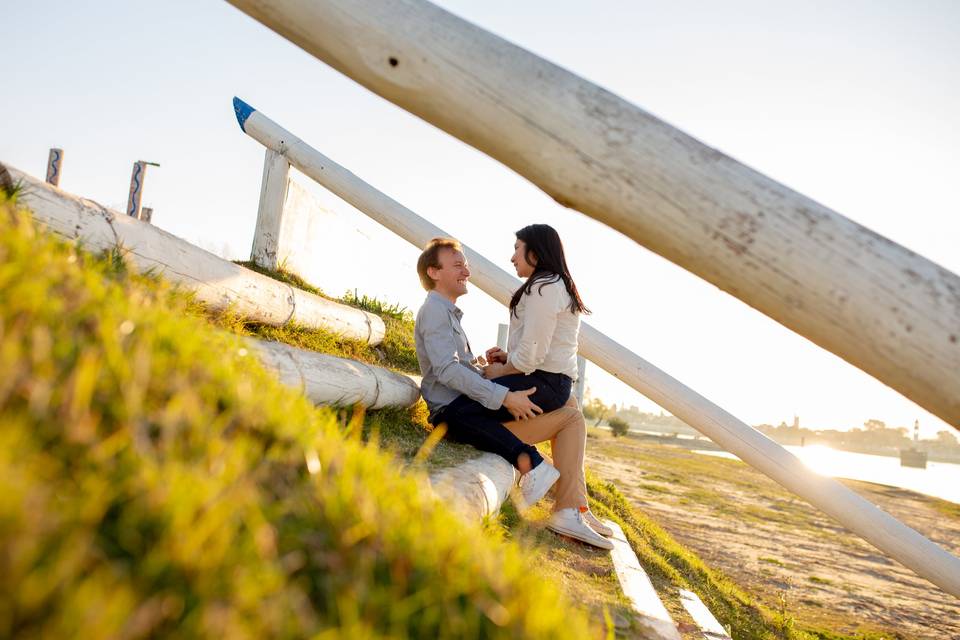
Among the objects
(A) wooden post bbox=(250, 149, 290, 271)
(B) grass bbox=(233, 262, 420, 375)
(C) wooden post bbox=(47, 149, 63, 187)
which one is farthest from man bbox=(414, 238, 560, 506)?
(C) wooden post bbox=(47, 149, 63, 187)

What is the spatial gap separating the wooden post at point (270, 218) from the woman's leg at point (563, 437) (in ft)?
10.8

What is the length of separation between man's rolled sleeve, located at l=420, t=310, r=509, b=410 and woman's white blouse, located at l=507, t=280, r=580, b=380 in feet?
0.90

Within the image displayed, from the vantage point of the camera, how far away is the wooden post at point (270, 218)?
6098 millimetres

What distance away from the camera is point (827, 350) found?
77.5 inches

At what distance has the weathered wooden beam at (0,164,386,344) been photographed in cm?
262

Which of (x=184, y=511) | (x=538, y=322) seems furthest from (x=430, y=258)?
(x=184, y=511)

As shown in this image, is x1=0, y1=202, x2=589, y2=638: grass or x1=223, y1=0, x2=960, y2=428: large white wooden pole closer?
x1=0, y1=202, x2=589, y2=638: grass

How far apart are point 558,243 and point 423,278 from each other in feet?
3.57

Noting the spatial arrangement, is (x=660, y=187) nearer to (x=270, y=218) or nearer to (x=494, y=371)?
(x=494, y=371)

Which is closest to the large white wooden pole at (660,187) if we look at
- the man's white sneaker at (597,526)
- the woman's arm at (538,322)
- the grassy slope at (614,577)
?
the grassy slope at (614,577)

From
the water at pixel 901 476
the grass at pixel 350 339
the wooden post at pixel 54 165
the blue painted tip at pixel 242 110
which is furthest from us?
the water at pixel 901 476

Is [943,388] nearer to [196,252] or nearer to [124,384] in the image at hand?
[124,384]

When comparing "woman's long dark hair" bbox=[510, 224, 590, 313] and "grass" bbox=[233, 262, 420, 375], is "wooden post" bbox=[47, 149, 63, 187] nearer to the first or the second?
"grass" bbox=[233, 262, 420, 375]

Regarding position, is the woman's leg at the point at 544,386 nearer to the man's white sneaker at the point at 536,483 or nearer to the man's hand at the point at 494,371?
the man's hand at the point at 494,371
